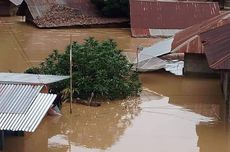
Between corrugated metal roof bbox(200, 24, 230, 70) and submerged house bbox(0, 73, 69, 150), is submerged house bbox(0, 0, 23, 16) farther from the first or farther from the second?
A: submerged house bbox(0, 73, 69, 150)

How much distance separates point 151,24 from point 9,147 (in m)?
16.0

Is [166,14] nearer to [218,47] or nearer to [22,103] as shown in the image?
[218,47]

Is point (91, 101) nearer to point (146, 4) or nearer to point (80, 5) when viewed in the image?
point (146, 4)

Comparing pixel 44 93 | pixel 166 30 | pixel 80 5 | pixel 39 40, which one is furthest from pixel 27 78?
pixel 80 5

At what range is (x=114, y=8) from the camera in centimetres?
2892

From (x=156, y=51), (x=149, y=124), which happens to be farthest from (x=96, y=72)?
(x=156, y=51)

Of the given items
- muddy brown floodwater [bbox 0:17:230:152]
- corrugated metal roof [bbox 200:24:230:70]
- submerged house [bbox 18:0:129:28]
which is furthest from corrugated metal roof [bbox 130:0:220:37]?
corrugated metal roof [bbox 200:24:230:70]

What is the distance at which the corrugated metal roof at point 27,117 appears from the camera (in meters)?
9.55

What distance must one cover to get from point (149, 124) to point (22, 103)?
3583mm

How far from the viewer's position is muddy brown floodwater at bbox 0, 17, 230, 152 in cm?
1143

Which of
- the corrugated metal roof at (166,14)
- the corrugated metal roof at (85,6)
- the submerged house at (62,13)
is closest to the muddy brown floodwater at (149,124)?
the corrugated metal roof at (166,14)

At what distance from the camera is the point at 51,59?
1589 centimetres

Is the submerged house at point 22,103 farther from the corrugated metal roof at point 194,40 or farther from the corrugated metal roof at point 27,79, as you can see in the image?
the corrugated metal roof at point 194,40

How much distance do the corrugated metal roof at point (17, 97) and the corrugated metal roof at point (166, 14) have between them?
49.5 ft
